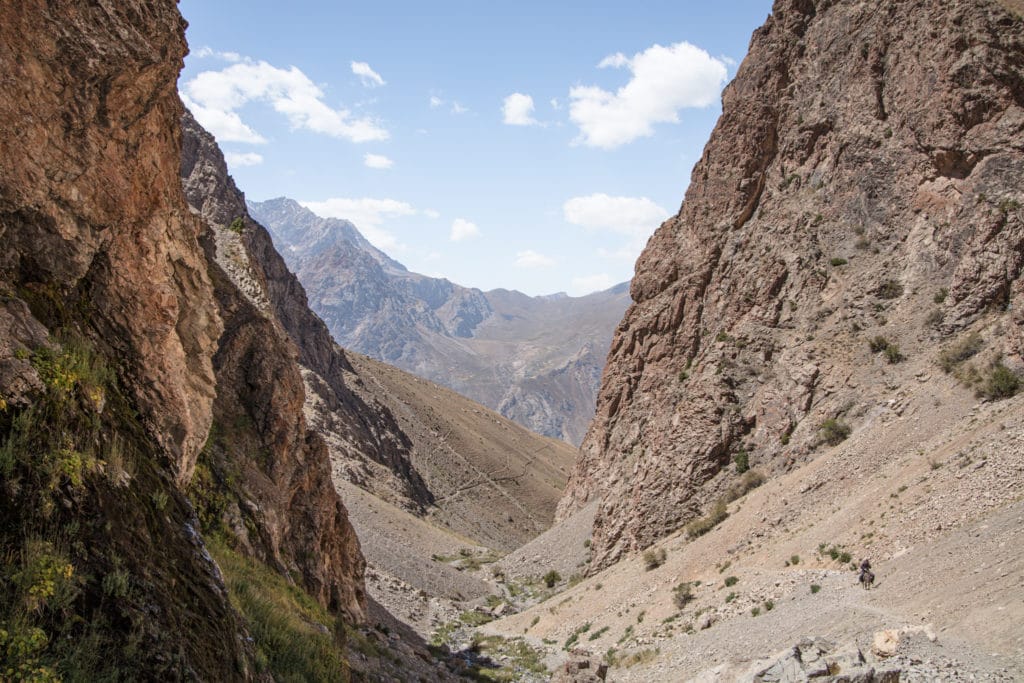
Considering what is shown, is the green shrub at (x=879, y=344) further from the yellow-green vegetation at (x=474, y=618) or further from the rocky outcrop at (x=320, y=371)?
the rocky outcrop at (x=320, y=371)

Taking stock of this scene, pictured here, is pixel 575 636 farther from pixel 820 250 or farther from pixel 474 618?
pixel 820 250

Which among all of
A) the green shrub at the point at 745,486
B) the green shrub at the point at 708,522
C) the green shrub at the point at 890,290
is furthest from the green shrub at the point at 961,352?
the green shrub at the point at 708,522

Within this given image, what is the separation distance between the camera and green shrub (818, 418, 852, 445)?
31281 millimetres

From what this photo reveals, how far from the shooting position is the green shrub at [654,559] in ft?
102

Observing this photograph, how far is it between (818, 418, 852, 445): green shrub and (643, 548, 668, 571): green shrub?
9027 mm

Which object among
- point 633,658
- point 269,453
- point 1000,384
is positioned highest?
point 1000,384

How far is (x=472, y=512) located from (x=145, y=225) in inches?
3193

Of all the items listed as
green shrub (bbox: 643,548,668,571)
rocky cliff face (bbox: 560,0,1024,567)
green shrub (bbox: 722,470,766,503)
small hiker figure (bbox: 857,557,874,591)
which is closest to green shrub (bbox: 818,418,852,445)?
rocky cliff face (bbox: 560,0,1024,567)

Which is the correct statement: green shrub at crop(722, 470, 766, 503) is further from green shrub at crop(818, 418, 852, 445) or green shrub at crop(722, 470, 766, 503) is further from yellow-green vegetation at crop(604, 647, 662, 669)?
yellow-green vegetation at crop(604, 647, 662, 669)

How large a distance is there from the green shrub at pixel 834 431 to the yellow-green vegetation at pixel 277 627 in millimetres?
25300

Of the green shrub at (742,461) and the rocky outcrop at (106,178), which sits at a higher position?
the rocky outcrop at (106,178)

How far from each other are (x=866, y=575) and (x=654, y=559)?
13000 millimetres

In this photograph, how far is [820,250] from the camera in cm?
4000

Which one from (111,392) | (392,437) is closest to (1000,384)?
(111,392)
